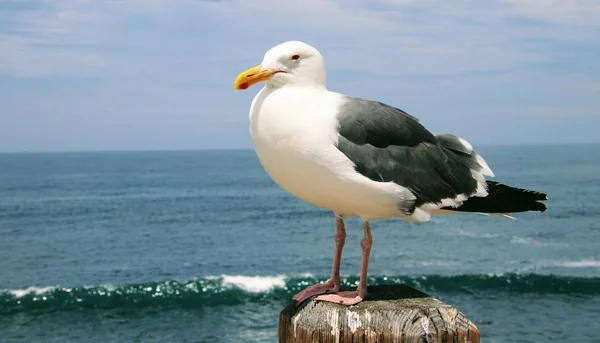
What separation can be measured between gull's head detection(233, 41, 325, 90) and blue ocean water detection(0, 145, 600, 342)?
1708 cm

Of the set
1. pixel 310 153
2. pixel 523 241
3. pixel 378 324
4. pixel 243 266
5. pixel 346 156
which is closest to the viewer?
pixel 378 324

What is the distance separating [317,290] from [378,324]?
0.85 m

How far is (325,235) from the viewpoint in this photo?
44.6m

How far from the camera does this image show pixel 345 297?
4.32m

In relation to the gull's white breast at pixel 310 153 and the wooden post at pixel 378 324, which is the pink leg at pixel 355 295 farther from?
the gull's white breast at pixel 310 153

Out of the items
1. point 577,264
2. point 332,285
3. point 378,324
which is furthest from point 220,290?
point 378,324

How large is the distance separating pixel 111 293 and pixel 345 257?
1170 centimetres

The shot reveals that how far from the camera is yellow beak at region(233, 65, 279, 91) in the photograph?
4297 mm

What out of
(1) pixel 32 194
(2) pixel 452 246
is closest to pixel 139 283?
(2) pixel 452 246

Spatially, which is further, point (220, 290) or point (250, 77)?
point (220, 290)

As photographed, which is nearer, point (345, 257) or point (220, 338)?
point (220, 338)

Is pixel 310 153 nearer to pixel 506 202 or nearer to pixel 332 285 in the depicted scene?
pixel 332 285

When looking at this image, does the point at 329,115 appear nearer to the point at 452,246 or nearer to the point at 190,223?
the point at 452,246

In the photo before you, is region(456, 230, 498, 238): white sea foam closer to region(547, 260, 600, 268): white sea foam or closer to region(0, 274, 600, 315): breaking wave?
region(547, 260, 600, 268): white sea foam
